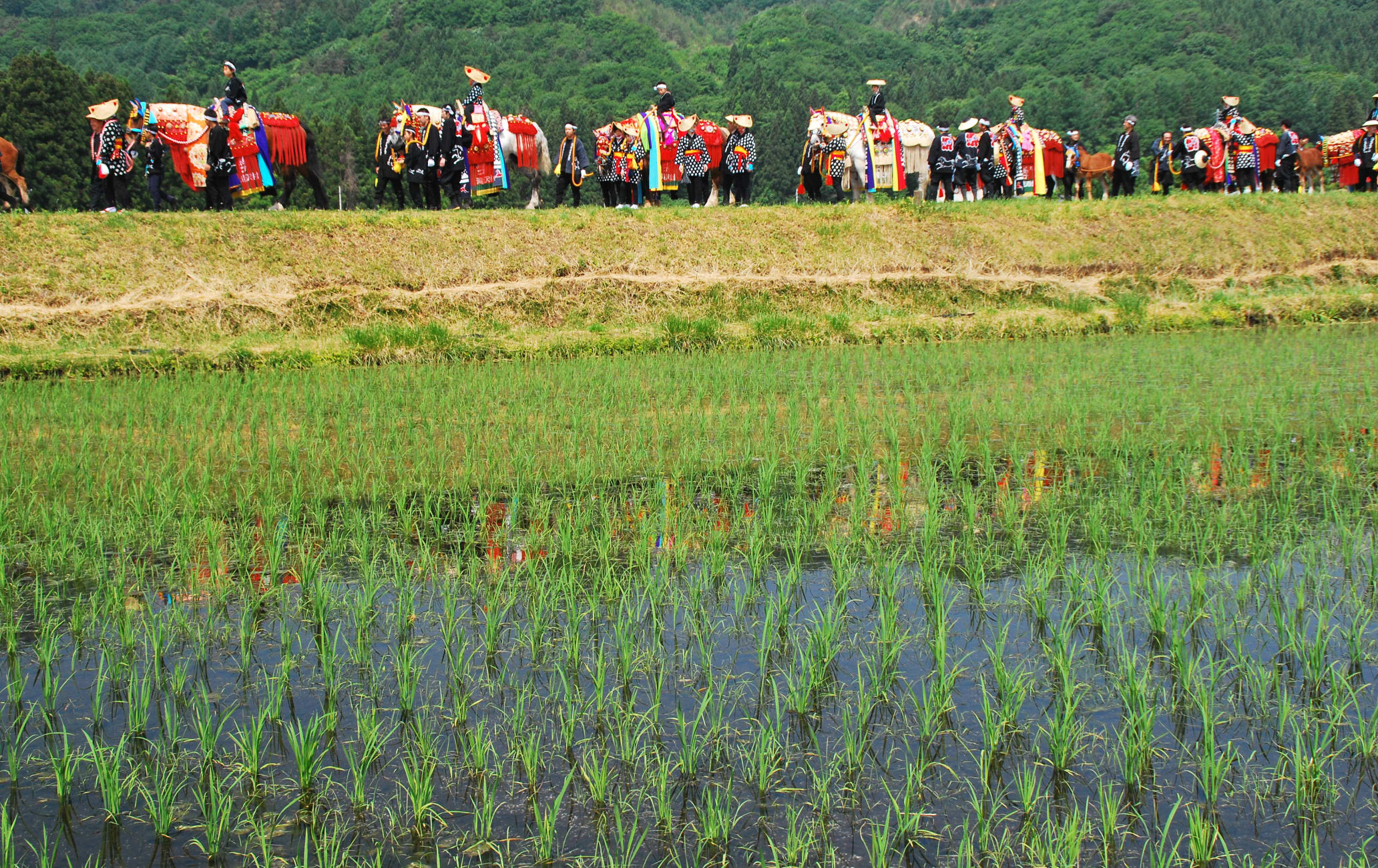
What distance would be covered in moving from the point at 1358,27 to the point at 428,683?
301 feet

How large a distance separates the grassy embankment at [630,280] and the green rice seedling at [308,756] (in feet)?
27.6

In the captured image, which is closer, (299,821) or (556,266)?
(299,821)

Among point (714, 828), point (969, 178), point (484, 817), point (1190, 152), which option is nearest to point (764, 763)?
point (714, 828)

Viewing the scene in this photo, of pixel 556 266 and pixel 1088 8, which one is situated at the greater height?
pixel 1088 8

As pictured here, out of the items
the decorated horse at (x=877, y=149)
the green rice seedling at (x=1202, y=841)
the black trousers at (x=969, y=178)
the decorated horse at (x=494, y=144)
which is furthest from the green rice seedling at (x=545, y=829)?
the black trousers at (x=969, y=178)

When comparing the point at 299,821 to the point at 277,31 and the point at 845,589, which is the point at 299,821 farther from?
the point at 277,31

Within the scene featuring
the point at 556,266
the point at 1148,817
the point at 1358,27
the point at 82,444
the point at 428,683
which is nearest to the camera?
the point at 1148,817

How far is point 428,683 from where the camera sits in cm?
330

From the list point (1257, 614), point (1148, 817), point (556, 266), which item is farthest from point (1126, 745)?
point (556, 266)

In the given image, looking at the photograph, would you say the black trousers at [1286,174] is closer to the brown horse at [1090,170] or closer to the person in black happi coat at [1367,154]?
the person in black happi coat at [1367,154]

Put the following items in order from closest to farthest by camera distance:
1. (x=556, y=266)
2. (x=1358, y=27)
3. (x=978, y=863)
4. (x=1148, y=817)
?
(x=978, y=863) < (x=1148, y=817) < (x=556, y=266) < (x=1358, y=27)

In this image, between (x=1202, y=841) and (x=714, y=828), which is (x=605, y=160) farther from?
(x=1202, y=841)

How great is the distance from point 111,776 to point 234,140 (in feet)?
42.3

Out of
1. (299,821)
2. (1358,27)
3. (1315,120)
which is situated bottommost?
(299,821)
